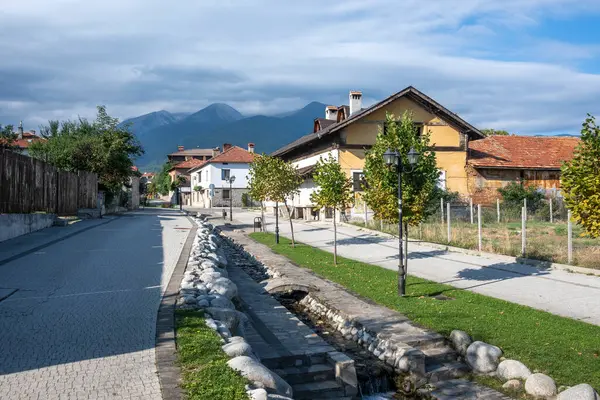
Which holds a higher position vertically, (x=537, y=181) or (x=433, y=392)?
(x=537, y=181)

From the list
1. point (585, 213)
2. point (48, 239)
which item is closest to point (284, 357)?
point (585, 213)

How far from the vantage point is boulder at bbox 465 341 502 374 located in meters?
7.71

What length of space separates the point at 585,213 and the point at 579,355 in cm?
198

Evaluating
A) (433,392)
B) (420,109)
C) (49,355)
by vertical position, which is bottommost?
(433,392)

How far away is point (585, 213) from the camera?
707 cm

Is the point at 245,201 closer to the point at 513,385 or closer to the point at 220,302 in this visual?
the point at 220,302

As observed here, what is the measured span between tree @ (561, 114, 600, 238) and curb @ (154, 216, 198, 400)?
17.4 feet

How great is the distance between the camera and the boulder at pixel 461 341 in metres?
8.28

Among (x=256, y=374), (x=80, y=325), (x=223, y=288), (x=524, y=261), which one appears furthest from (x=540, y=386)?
(x=524, y=261)

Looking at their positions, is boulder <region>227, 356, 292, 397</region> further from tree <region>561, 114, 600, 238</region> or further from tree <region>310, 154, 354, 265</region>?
tree <region>310, 154, 354, 265</region>

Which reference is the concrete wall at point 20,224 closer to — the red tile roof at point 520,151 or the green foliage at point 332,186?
the green foliage at point 332,186

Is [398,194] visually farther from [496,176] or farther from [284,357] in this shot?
[496,176]

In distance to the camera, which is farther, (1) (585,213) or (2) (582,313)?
(2) (582,313)

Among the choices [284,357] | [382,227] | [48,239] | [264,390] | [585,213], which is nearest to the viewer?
[264,390]
